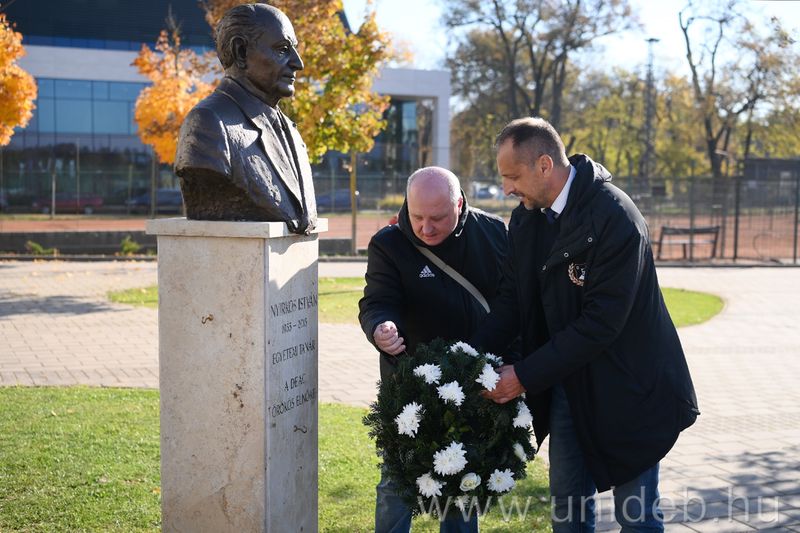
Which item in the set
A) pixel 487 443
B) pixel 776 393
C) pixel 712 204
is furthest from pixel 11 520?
pixel 712 204

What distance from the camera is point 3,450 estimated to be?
6320 mm

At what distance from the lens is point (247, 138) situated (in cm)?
427

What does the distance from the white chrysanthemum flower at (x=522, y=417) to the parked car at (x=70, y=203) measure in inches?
1178

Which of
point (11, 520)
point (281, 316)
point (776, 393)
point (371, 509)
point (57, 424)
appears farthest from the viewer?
point (776, 393)

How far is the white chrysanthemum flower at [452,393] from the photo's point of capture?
3715 mm

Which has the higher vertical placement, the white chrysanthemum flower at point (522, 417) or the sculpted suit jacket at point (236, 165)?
the sculpted suit jacket at point (236, 165)

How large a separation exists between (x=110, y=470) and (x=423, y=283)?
2.90 meters

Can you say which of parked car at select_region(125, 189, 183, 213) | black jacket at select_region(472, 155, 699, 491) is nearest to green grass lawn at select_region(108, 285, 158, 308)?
black jacket at select_region(472, 155, 699, 491)

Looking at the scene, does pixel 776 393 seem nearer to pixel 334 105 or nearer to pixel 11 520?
pixel 11 520

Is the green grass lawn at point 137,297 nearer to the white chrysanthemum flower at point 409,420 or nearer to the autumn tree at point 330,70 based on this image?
the autumn tree at point 330,70

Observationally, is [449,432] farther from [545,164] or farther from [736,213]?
[736,213]

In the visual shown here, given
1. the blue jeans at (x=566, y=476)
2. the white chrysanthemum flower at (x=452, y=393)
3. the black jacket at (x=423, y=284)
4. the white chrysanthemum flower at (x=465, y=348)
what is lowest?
the blue jeans at (x=566, y=476)

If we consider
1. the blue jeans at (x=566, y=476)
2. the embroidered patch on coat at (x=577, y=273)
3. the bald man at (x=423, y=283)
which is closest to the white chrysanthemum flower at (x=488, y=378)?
the blue jeans at (x=566, y=476)

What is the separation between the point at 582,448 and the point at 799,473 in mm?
3167
